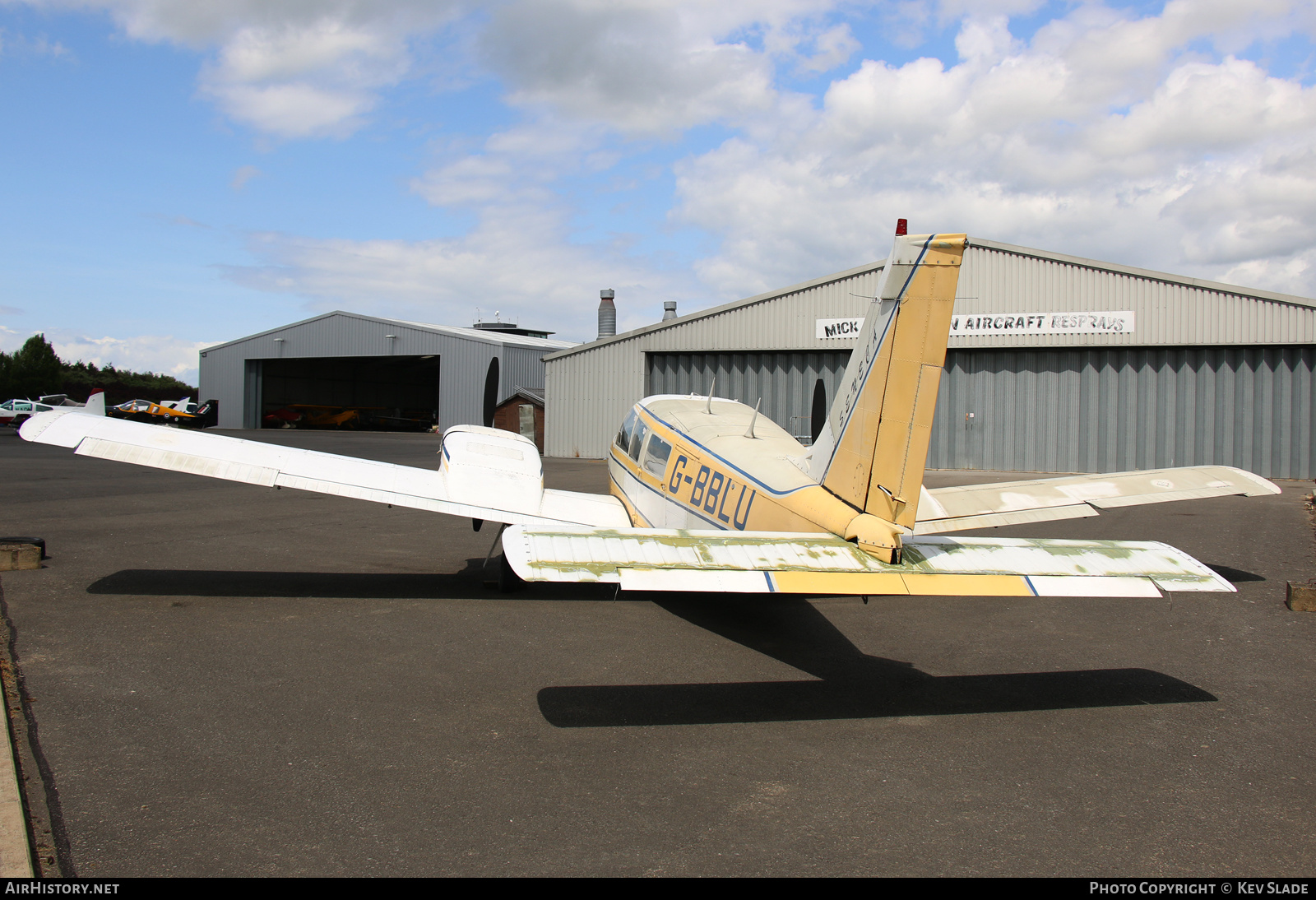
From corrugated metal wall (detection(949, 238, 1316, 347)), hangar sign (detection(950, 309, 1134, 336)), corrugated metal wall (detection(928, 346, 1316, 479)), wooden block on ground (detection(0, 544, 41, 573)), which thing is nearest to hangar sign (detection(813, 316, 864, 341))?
hangar sign (detection(950, 309, 1134, 336))

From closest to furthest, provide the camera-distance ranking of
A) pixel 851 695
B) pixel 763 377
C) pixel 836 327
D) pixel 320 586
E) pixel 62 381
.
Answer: pixel 851 695 → pixel 320 586 → pixel 836 327 → pixel 763 377 → pixel 62 381

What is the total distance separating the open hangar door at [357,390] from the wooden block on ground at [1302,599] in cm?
4958

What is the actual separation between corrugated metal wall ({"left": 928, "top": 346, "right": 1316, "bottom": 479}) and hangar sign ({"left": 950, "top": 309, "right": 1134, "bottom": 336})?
2.42ft

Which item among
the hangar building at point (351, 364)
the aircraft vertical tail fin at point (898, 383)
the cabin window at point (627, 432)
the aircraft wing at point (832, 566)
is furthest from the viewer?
the hangar building at point (351, 364)

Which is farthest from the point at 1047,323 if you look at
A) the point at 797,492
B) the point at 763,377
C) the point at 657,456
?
the point at 797,492

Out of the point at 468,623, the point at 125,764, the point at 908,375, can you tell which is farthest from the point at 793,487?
the point at 125,764

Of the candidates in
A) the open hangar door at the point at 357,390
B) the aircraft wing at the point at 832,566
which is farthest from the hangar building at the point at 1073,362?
the open hangar door at the point at 357,390

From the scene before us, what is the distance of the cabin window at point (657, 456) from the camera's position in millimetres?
8617

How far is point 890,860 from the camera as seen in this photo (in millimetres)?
3395

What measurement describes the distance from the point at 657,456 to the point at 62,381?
86.5m

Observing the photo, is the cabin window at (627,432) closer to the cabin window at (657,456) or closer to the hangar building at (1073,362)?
the cabin window at (657,456)

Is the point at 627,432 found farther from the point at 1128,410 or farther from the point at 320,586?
the point at 1128,410

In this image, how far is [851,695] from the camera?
18.5 ft

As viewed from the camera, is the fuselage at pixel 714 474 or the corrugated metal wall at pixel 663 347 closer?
the fuselage at pixel 714 474
